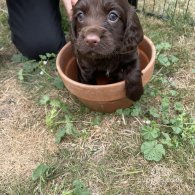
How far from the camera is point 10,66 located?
3.37 meters

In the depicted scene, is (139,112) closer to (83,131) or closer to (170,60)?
(83,131)

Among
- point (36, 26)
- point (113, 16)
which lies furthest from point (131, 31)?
point (36, 26)

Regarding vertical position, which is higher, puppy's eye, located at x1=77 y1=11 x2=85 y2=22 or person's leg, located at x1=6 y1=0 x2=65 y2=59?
puppy's eye, located at x1=77 y1=11 x2=85 y2=22

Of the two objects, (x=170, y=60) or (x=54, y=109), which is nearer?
(x=54, y=109)

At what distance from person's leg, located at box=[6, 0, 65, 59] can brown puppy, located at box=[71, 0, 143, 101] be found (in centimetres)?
86

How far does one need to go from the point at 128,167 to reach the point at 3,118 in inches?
40.6

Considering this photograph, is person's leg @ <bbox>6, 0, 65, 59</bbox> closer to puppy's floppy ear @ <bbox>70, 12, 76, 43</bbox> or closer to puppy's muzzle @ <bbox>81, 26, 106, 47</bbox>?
puppy's floppy ear @ <bbox>70, 12, 76, 43</bbox>

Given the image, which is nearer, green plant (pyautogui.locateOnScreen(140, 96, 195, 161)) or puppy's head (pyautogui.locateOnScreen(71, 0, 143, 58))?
puppy's head (pyautogui.locateOnScreen(71, 0, 143, 58))

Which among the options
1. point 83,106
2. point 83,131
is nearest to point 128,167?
point 83,131

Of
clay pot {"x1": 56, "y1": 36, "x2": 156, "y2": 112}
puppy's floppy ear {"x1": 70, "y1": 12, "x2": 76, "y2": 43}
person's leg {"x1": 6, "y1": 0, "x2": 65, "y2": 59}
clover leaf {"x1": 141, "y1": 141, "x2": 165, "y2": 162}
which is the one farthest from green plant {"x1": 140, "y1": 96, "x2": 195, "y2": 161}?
person's leg {"x1": 6, "y1": 0, "x2": 65, "y2": 59}

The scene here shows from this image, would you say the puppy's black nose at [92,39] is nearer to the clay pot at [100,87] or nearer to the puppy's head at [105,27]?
the puppy's head at [105,27]

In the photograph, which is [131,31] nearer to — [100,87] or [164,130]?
[100,87]

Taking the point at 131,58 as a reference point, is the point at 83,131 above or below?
below

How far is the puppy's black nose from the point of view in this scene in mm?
2119
